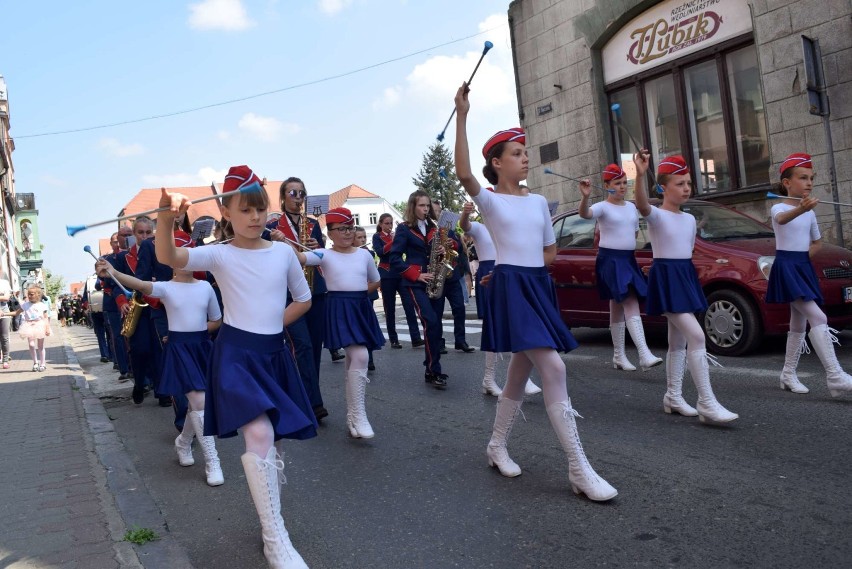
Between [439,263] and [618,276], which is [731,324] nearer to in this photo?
[618,276]

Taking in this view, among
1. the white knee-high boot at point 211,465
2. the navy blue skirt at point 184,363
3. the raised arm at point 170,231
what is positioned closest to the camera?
the raised arm at point 170,231

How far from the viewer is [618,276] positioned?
7598 mm

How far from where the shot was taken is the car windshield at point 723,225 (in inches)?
348

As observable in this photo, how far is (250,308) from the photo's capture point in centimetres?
368

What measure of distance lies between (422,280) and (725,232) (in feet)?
11.7

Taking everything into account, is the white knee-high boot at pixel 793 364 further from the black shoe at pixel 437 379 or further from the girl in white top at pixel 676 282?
the black shoe at pixel 437 379

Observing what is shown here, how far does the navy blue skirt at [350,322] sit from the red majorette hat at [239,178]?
246cm

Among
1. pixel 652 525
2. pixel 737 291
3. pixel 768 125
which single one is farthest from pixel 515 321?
pixel 768 125

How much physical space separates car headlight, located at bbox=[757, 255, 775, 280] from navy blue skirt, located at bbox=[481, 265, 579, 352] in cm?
438

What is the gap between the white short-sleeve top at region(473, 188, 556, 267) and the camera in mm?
4367

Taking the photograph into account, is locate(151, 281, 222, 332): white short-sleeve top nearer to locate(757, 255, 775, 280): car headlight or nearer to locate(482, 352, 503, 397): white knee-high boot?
locate(482, 352, 503, 397): white knee-high boot

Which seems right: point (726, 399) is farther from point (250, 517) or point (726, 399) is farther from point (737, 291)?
point (250, 517)

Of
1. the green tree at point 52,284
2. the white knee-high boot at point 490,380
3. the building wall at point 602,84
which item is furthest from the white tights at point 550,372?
the green tree at point 52,284

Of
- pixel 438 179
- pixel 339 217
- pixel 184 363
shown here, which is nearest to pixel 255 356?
pixel 184 363
